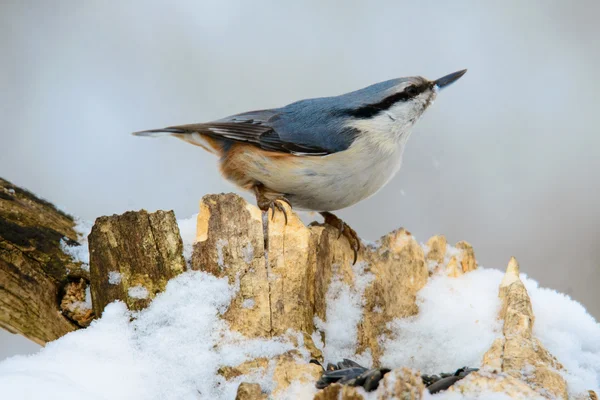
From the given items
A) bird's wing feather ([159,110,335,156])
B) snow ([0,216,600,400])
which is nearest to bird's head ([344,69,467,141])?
bird's wing feather ([159,110,335,156])

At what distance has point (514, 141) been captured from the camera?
12.7ft

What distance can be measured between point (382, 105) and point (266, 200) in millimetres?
629

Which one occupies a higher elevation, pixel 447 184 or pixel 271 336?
pixel 447 184

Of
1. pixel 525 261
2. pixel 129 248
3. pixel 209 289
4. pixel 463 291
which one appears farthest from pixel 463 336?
pixel 525 261

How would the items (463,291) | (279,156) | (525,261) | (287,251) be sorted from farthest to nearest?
(525,261) → (279,156) → (463,291) → (287,251)

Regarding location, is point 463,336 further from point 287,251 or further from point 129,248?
point 129,248

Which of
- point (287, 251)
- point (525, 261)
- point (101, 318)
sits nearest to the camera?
point (101, 318)

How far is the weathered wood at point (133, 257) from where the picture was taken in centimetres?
217

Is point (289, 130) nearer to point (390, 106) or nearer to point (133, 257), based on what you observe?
point (390, 106)

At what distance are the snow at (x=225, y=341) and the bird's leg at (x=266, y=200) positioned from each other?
0.99ft

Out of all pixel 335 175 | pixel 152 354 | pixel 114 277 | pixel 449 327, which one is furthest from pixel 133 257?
pixel 449 327

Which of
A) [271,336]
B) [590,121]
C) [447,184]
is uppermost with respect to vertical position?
[590,121]

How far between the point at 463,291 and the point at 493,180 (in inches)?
56.9

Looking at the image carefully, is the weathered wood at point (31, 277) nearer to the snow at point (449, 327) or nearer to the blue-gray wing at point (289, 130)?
the blue-gray wing at point (289, 130)
